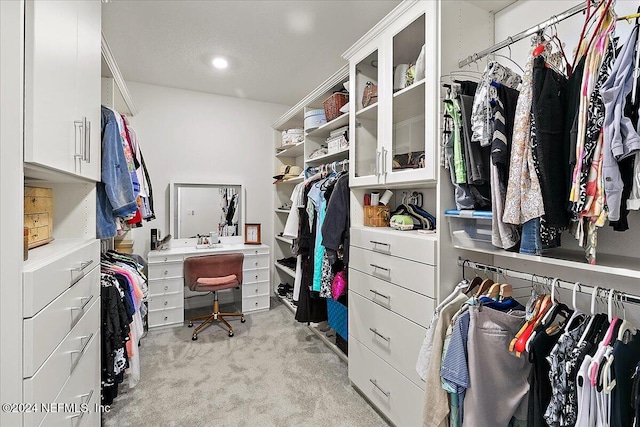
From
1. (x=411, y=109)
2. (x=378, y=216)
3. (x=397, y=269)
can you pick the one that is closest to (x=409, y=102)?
(x=411, y=109)

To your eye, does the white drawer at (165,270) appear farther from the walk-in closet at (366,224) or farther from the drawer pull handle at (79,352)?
the drawer pull handle at (79,352)

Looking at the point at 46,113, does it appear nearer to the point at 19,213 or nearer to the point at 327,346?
the point at 19,213

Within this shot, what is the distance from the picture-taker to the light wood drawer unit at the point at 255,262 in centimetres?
362

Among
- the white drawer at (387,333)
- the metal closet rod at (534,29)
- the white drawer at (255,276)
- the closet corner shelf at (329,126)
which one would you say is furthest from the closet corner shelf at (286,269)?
the metal closet rod at (534,29)

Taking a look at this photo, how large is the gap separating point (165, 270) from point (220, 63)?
7.13 feet

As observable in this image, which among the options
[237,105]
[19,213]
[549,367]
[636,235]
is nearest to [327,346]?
[549,367]

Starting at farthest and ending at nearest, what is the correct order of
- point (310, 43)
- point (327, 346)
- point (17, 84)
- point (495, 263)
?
point (327, 346) < point (310, 43) < point (495, 263) < point (17, 84)

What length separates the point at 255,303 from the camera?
3.66 metres

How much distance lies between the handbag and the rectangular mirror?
7.83 ft

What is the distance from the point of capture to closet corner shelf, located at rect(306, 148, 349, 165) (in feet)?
8.52

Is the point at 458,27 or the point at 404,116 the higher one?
the point at 458,27

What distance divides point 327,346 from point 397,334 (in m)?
1.24

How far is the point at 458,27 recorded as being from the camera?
154cm

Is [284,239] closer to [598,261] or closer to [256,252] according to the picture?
[256,252]
